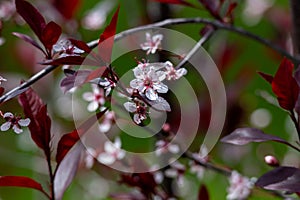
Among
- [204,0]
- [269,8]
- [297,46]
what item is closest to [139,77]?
[204,0]

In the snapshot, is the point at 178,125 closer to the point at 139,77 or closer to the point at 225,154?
the point at 225,154

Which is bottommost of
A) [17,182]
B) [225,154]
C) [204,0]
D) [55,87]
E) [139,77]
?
[17,182]

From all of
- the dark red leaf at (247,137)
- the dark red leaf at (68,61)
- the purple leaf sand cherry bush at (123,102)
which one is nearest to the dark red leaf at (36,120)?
the purple leaf sand cherry bush at (123,102)

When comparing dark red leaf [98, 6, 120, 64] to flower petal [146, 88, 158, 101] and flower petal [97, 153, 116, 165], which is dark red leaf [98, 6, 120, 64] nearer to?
flower petal [146, 88, 158, 101]

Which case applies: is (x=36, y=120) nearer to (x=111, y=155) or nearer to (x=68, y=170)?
(x=68, y=170)

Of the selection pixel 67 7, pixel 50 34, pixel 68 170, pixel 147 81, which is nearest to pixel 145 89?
pixel 147 81

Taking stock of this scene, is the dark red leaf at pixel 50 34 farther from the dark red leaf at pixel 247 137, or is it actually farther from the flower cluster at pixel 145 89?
the dark red leaf at pixel 247 137
